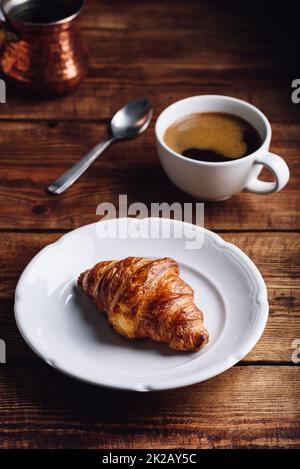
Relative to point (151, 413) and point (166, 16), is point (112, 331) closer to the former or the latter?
point (151, 413)

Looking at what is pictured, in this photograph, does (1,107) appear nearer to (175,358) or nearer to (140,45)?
(140,45)

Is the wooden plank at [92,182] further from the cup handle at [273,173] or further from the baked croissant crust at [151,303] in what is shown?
the baked croissant crust at [151,303]

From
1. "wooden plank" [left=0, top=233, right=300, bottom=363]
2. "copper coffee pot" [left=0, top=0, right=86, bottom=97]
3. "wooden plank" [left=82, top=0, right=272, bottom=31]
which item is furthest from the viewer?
"wooden plank" [left=82, top=0, right=272, bottom=31]

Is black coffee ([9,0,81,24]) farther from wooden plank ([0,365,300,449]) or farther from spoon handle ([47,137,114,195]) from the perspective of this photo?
wooden plank ([0,365,300,449])

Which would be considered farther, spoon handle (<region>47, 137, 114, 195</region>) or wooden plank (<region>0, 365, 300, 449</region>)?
spoon handle (<region>47, 137, 114, 195</region>)

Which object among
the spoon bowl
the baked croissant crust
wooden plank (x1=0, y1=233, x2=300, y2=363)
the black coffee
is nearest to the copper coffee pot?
the black coffee

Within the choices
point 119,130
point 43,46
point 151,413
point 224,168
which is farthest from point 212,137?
point 151,413
